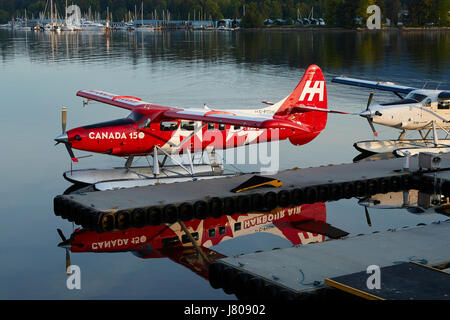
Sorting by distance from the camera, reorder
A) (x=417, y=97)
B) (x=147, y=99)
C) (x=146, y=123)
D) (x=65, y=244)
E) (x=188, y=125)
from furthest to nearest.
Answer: (x=147, y=99) → (x=417, y=97) → (x=188, y=125) → (x=146, y=123) → (x=65, y=244)

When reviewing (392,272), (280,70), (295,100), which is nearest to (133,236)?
(392,272)

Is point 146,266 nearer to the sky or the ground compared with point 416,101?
nearer to the ground

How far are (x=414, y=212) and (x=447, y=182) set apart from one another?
2.21 m

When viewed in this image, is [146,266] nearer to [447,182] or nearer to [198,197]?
[198,197]

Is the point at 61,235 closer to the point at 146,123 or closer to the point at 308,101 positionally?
the point at 146,123

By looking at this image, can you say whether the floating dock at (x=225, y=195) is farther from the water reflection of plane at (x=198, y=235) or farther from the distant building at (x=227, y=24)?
the distant building at (x=227, y=24)

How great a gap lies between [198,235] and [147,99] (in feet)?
92.9

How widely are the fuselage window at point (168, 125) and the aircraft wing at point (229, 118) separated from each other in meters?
0.29

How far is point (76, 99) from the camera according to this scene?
153 ft

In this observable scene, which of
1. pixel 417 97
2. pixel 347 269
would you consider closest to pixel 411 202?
pixel 417 97

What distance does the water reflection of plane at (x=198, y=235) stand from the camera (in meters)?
18.0

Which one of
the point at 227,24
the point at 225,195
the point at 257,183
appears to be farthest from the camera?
the point at 227,24

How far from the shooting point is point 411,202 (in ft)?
75.2

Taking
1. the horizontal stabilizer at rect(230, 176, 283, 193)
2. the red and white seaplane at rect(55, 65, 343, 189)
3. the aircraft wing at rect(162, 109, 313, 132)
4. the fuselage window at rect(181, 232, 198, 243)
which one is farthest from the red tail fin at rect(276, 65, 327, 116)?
the fuselage window at rect(181, 232, 198, 243)
